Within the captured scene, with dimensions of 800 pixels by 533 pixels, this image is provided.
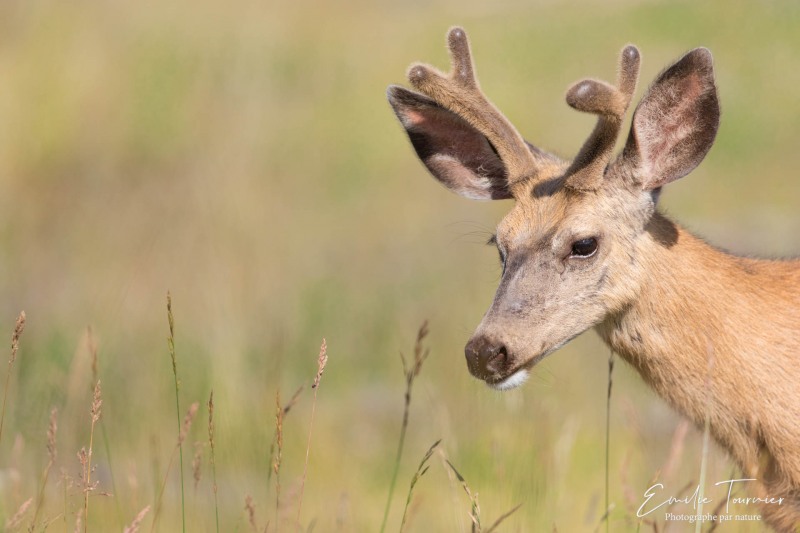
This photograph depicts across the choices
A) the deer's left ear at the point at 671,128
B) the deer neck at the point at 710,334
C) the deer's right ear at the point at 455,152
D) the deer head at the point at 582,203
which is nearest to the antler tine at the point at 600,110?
the deer head at the point at 582,203

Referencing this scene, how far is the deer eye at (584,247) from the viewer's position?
497 centimetres

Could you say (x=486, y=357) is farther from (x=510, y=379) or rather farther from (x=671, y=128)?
(x=671, y=128)

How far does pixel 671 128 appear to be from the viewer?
16.9 ft

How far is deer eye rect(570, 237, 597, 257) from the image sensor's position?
4.97 metres

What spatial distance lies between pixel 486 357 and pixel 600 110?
39.9 inches

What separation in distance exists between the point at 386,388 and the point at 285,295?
1.57 metres

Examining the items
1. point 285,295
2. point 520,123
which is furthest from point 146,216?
point 520,123

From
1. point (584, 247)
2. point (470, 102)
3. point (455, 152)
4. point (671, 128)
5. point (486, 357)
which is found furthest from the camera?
point (455, 152)

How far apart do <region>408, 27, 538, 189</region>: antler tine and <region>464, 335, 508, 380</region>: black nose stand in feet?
3.45

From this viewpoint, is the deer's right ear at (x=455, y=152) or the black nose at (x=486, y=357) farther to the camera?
the deer's right ear at (x=455, y=152)

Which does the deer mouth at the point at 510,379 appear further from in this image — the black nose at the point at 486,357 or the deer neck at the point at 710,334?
the deer neck at the point at 710,334

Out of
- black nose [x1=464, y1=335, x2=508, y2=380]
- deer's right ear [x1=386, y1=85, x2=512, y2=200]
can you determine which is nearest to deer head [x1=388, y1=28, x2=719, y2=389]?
black nose [x1=464, y1=335, x2=508, y2=380]

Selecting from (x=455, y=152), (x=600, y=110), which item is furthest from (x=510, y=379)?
(x=455, y=152)

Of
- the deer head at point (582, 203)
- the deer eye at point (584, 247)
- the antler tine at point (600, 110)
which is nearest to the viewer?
the antler tine at point (600, 110)
